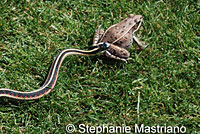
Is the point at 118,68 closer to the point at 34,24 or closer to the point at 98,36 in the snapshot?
the point at 98,36

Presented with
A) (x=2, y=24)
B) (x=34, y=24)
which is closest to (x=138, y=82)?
(x=34, y=24)

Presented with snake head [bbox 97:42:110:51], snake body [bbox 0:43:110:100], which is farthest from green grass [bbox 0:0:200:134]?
snake head [bbox 97:42:110:51]

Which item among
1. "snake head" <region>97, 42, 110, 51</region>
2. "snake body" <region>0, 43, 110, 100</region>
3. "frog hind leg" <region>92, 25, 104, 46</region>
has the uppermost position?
"frog hind leg" <region>92, 25, 104, 46</region>

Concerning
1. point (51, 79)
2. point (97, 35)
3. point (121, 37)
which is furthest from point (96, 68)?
point (51, 79)

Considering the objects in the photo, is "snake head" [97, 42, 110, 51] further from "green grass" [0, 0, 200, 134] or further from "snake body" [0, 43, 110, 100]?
"green grass" [0, 0, 200, 134]

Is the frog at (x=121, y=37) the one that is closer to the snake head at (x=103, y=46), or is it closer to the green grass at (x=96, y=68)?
the snake head at (x=103, y=46)

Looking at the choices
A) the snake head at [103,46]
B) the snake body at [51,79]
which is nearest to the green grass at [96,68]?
the snake body at [51,79]

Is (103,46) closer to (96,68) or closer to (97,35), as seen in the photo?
(97,35)
